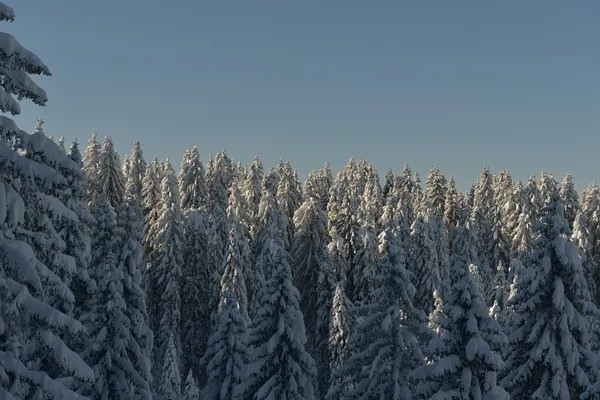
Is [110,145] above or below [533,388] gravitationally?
above

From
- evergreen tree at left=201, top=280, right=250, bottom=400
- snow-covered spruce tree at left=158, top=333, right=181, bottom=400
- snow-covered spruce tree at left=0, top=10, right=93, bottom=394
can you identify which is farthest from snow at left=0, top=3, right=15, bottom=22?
snow-covered spruce tree at left=158, top=333, right=181, bottom=400

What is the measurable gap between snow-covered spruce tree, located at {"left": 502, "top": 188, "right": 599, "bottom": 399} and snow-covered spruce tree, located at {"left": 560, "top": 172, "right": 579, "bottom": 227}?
178ft

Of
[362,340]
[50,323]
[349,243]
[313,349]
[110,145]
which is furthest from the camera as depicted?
[110,145]

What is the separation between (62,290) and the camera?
12641 mm

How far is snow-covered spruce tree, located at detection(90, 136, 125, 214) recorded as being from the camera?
58938 millimetres

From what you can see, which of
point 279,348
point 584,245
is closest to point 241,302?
point 279,348

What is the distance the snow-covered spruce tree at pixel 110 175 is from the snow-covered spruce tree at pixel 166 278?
326 inches

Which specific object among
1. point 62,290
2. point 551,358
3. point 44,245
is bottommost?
point 62,290

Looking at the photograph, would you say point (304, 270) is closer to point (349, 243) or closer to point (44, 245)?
point (349, 243)

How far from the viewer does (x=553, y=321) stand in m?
22.8

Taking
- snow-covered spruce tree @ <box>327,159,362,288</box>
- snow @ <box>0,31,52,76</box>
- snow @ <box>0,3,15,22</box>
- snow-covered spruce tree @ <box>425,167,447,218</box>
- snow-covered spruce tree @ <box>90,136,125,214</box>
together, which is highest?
snow-covered spruce tree @ <box>425,167,447,218</box>

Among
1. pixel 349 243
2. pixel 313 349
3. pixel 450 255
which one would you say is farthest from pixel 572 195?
pixel 313 349

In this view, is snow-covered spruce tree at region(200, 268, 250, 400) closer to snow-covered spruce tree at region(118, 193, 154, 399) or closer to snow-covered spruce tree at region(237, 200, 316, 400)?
snow-covered spruce tree at region(237, 200, 316, 400)

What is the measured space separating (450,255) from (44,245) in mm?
64931
